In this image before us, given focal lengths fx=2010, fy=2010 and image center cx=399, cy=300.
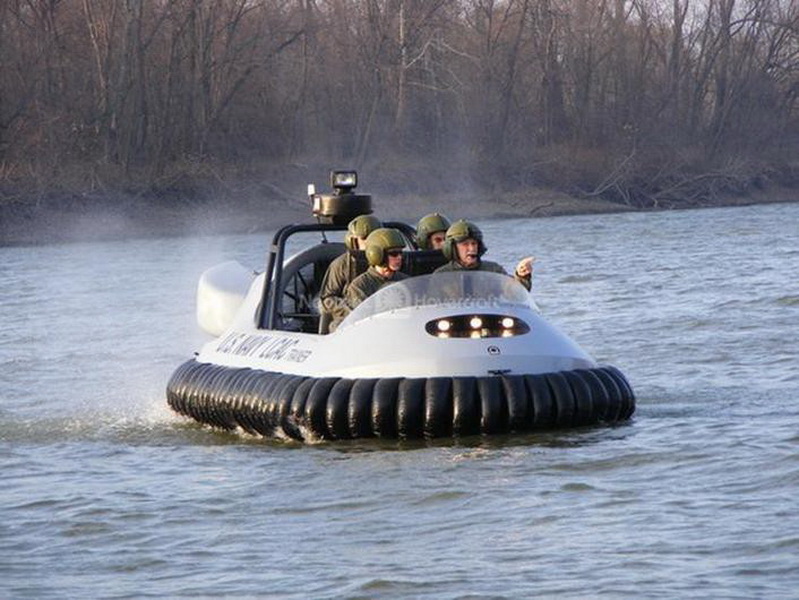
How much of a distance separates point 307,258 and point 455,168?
34.3 m

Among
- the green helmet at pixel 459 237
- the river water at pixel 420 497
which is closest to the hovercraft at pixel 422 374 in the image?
the river water at pixel 420 497

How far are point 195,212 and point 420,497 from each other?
32.4 m

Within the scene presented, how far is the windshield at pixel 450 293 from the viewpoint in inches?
420

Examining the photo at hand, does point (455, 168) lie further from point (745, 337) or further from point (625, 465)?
point (625, 465)

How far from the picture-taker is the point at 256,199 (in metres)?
42.0

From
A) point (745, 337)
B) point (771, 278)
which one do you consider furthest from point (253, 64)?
point (745, 337)

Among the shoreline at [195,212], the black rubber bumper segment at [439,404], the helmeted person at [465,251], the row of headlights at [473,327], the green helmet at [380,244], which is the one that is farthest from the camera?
the shoreline at [195,212]

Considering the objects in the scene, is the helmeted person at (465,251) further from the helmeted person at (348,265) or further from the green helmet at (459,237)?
the helmeted person at (348,265)

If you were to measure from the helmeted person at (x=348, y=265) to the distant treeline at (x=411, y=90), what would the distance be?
1141 inches

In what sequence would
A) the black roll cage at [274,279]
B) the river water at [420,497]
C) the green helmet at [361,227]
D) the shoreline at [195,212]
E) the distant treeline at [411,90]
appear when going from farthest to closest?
the distant treeline at [411,90] → the shoreline at [195,212] → the black roll cage at [274,279] → the green helmet at [361,227] → the river water at [420,497]

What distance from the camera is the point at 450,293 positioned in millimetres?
10703

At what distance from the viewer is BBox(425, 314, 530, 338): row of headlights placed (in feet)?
34.3

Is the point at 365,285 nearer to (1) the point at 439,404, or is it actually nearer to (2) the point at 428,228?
(2) the point at 428,228

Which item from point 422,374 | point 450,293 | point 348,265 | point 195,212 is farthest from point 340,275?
point 195,212
